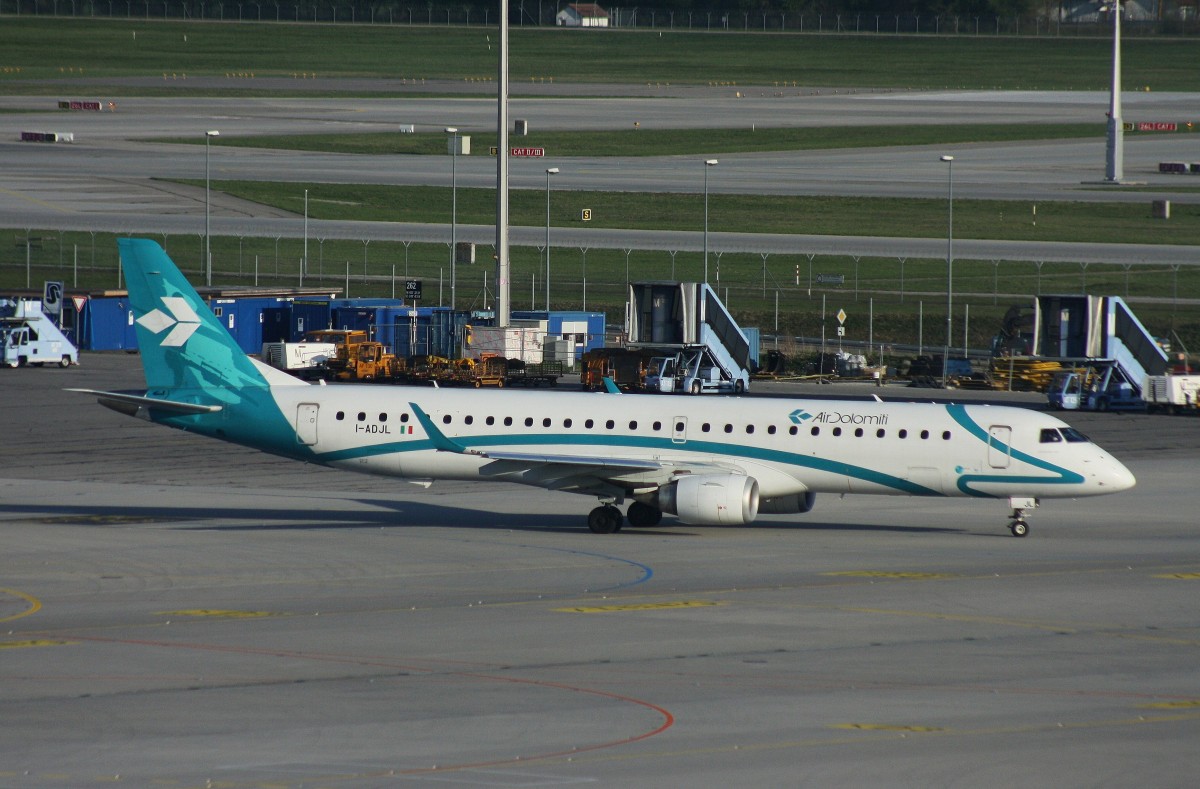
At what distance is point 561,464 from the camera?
3950 cm

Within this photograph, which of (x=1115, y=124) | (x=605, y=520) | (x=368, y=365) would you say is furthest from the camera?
(x=1115, y=124)

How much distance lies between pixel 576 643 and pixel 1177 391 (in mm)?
49905

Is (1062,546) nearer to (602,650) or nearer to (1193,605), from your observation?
(1193,605)

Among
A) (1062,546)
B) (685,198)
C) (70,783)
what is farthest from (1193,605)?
(685,198)

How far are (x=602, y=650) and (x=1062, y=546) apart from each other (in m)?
16.1

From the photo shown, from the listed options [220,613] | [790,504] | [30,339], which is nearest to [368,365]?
[30,339]

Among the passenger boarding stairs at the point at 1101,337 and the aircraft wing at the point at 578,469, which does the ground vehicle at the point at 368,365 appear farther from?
the aircraft wing at the point at 578,469

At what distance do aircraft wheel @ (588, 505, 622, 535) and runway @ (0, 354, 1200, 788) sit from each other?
0.43 meters

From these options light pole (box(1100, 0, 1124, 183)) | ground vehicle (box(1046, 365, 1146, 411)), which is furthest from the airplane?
light pole (box(1100, 0, 1124, 183))

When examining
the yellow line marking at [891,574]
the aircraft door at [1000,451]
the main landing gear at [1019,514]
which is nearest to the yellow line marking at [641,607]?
the yellow line marking at [891,574]

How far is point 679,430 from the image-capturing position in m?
40.4

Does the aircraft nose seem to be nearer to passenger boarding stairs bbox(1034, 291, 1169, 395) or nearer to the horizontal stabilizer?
the horizontal stabilizer

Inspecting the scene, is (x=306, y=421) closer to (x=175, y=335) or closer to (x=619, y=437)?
(x=175, y=335)

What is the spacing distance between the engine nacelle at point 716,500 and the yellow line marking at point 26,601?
14786mm
